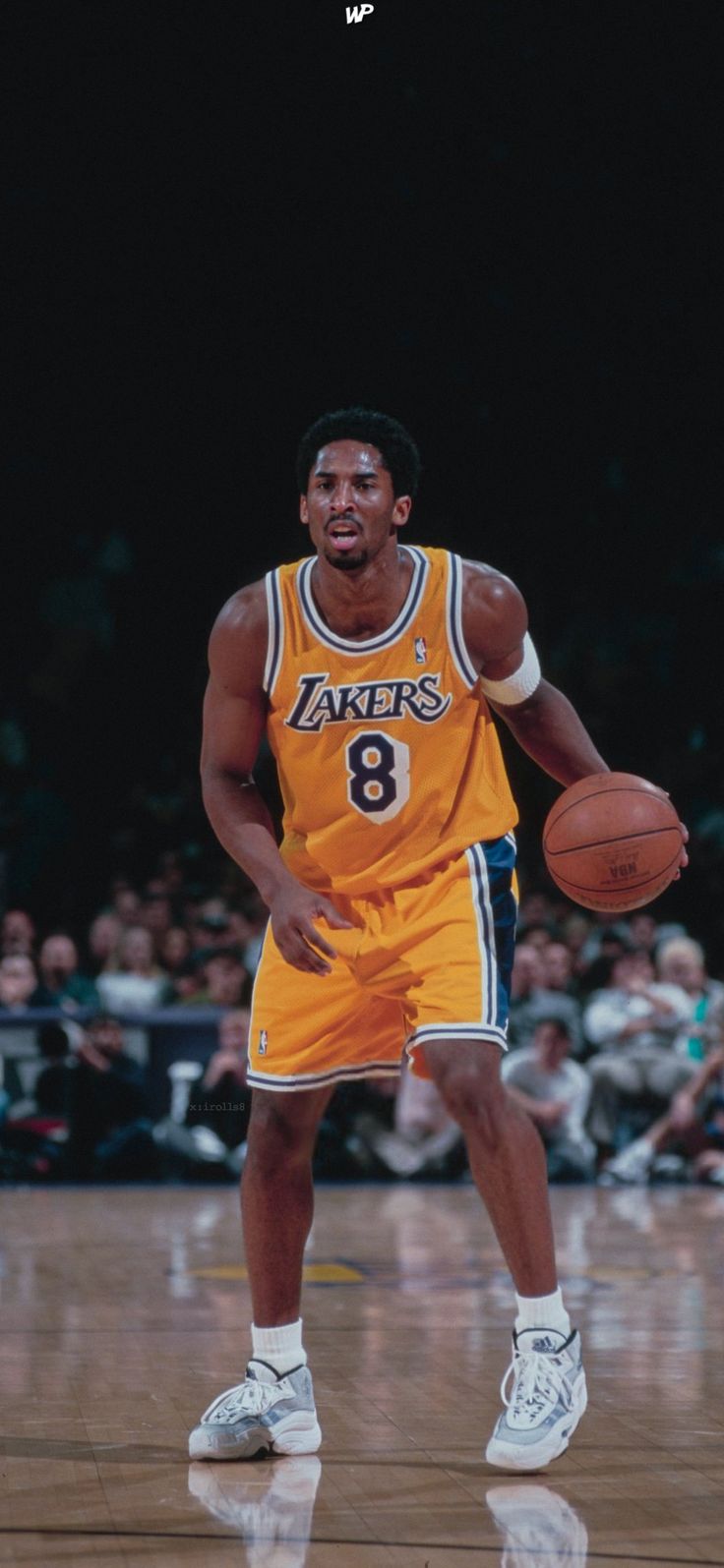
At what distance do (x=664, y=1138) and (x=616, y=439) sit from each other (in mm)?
6679

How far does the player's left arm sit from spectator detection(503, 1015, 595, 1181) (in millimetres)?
6243

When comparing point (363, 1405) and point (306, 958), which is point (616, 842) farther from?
point (363, 1405)

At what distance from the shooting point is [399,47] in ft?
42.9

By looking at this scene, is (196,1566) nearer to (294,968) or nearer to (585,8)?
(294,968)

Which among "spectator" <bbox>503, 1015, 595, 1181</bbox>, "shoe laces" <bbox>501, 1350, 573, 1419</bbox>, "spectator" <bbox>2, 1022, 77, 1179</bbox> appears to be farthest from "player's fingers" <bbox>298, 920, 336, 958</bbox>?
"spectator" <bbox>2, 1022, 77, 1179</bbox>

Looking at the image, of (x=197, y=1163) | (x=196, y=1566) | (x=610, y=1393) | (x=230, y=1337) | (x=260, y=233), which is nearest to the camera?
(x=196, y=1566)

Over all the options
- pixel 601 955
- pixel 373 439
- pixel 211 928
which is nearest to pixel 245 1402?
pixel 373 439

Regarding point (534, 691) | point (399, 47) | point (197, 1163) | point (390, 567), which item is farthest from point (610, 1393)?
point (399, 47)

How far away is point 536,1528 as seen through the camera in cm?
293

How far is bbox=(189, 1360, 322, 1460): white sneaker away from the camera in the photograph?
11.4 ft

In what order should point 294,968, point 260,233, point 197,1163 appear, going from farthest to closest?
point 260,233 → point 197,1163 → point 294,968

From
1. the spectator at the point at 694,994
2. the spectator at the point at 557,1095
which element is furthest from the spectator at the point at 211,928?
the spectator at the point at 694,994

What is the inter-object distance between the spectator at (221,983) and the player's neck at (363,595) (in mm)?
6776

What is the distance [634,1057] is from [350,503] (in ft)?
23.5
